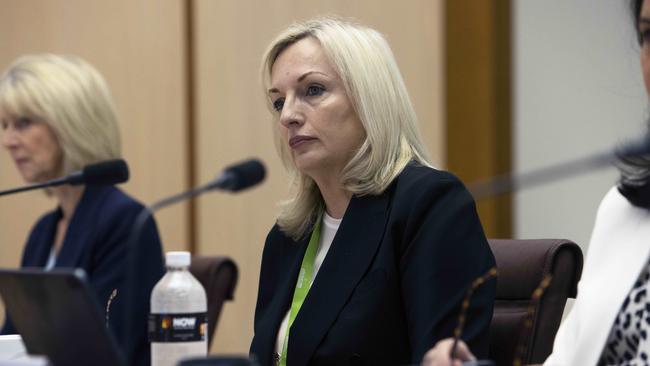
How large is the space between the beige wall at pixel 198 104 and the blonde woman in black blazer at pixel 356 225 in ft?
6.34

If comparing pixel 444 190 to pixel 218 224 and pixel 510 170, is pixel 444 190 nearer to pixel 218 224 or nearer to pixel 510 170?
pixel 510 170

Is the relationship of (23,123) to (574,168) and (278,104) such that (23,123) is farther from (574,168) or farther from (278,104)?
(574,168)

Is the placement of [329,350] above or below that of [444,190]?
below

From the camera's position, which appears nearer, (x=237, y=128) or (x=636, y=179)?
(x=636, y=179)

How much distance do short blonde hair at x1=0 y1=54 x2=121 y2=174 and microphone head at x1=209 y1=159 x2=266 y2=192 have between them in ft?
6.91

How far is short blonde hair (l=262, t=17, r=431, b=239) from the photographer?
263 centimetres

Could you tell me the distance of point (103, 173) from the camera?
7.53 ft

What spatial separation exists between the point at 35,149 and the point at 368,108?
1.61 m

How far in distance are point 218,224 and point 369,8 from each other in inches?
47.6

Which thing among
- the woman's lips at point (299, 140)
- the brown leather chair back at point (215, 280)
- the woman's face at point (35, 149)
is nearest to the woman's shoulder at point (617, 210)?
the woman's lips at point (299, 140)

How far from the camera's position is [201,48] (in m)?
5.16

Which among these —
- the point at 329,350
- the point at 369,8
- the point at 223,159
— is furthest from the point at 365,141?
the point at 223,159

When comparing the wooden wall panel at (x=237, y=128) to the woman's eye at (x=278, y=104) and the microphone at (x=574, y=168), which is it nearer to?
the woman's eye at (x=278, y=104)

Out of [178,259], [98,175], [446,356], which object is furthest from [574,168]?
[98,175]
